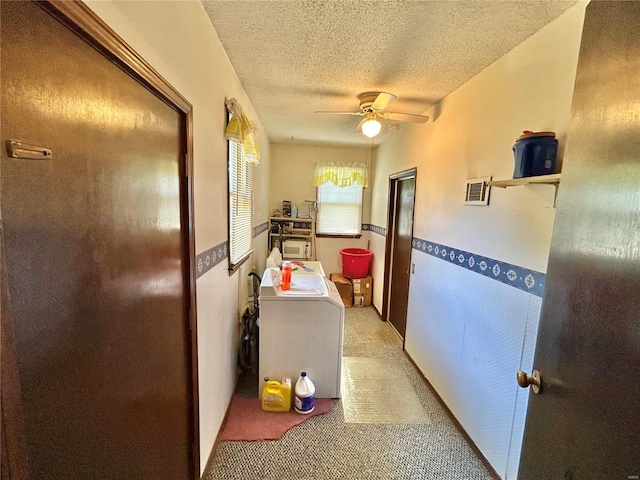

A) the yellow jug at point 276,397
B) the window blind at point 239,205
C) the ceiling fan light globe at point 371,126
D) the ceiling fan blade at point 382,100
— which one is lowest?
the yellow jug at point 276,397

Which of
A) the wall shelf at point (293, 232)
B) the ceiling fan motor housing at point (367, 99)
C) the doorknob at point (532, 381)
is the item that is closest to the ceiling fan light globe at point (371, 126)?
the ceiling fan motor housing at point (367, 99)

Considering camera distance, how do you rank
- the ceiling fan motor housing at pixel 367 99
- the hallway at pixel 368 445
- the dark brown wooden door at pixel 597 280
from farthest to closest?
1. the ceiling fan motor housing at pixel 367 99
2. the hallway at pixel 368 445
3. the dark brown wooden door at pixel 597 280

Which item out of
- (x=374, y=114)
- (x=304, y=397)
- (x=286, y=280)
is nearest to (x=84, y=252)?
(x=286, y=280)

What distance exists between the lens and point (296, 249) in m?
4.27

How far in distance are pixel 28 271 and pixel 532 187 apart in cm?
187

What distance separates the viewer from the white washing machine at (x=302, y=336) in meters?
2.16

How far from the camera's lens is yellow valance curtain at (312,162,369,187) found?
4344mm

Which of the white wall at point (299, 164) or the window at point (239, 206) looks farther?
the white wall at point (299, 164)

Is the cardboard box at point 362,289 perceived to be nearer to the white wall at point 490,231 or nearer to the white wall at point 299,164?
the white wall at point 299,164

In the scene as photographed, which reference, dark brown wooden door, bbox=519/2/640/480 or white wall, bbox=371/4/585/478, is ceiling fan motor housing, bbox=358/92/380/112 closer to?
white wall, bbox=371/4/585/478

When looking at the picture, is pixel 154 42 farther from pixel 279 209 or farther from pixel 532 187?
pixel 279 209

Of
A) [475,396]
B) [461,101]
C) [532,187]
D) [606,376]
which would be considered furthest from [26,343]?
[461,101]

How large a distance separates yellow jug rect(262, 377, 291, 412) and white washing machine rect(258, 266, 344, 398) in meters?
0.12

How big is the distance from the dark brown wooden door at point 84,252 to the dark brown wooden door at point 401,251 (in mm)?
2486
